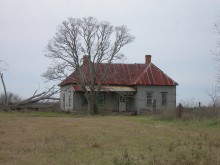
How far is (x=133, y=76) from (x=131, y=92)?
238 cm

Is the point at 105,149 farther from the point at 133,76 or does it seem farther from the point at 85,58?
the point at 133,76

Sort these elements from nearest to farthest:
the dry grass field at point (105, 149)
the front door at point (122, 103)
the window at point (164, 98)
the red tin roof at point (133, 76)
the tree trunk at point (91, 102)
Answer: the dry grass field at point (105, 149) → the tree trunk at point (91, 102) → the red tin roof at point (133, 76) → the front door at point (122, 103) → the window at point (164, 98)

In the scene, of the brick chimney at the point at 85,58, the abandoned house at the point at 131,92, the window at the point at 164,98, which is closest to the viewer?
the brick chimney at the point at 85,58

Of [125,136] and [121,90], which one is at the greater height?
[121,90]

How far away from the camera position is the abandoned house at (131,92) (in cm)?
4322

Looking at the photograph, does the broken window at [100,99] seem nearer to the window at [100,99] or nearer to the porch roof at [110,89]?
→ the window at [100,99]

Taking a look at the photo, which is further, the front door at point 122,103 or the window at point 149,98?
the front door at point 122,103

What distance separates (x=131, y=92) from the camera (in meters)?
43.9

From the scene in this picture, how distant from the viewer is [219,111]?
25656 mm

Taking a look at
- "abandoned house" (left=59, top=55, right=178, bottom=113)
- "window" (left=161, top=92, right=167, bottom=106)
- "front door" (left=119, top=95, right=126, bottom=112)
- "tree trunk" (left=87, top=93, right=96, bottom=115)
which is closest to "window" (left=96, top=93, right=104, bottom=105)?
"abandoned house" (left=59, top=55, right=178, bottom=113)

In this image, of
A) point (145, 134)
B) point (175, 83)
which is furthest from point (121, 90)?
point (145, 134)

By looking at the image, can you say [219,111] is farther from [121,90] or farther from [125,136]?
Answer: [121,90]

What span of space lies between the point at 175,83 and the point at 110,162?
115ft

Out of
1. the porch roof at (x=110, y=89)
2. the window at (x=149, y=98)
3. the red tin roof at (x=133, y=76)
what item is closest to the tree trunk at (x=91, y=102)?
the porch roof at (x=110, y=89)
